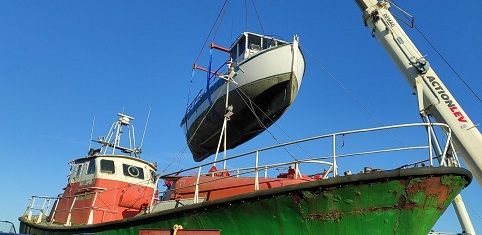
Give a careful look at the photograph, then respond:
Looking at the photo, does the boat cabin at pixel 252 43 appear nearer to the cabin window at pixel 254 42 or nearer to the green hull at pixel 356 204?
the cabin window at pixel 254 42

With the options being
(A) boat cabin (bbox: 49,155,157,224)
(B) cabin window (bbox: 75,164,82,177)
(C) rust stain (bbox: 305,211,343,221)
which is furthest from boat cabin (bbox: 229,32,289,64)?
(C) rust stain (bbox: 305,211,343,221)

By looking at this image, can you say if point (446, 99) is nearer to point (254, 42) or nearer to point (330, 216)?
point (330, 216)

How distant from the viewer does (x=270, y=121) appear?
1513cm

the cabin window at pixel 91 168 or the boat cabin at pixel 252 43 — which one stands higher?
the boat cabin at pixel 252 43

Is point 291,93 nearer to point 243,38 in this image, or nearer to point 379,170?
point 243,38

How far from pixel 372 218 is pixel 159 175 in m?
5.02

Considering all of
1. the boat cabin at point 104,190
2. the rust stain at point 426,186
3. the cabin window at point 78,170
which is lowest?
the rust stain at point 426,186

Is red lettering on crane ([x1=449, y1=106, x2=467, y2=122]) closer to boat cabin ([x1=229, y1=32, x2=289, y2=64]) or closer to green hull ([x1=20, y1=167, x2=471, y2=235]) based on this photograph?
green hull ([x1=20, y1=167, x2=471, y2=235])

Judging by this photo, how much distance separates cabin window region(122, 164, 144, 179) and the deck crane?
8479 mm

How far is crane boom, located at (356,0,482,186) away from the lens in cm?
934

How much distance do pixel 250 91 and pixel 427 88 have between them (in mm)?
5445

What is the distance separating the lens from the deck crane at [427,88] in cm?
936

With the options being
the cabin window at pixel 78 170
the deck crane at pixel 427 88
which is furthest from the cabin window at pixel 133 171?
the deck crane at pixel 427 88

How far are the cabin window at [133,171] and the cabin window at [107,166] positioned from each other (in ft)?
1.23
